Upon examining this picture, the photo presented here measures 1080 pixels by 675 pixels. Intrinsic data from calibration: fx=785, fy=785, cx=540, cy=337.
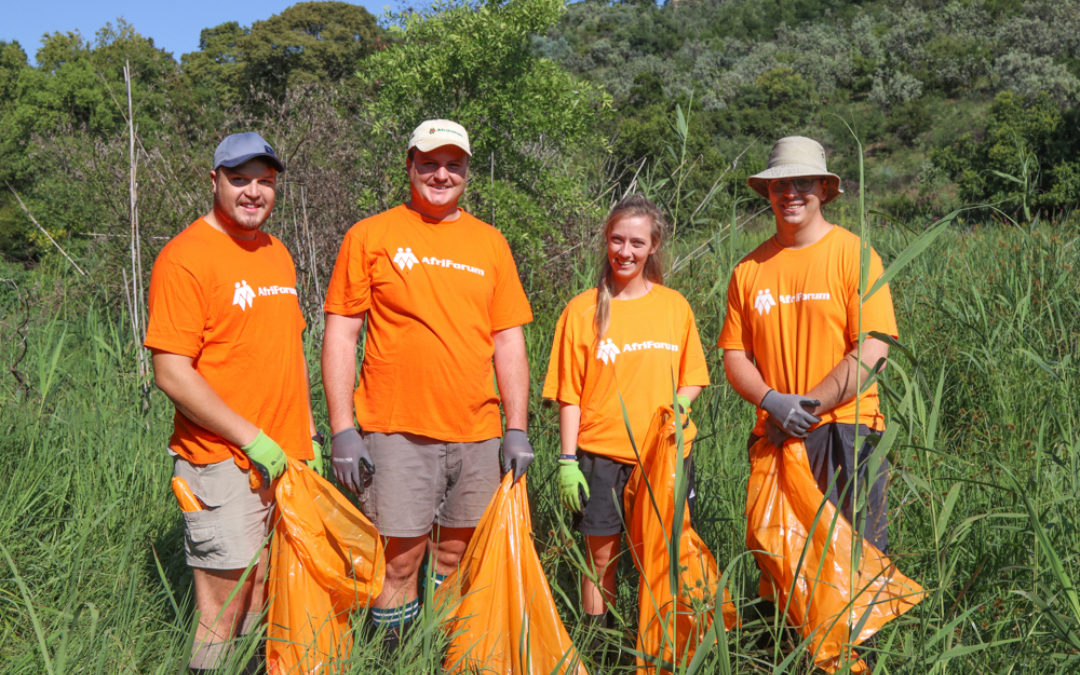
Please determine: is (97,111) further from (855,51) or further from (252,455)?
(855,51)

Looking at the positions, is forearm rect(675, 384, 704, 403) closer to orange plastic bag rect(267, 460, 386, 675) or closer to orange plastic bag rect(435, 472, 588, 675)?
orange plastic bag rect(435, 472, 588, 675)

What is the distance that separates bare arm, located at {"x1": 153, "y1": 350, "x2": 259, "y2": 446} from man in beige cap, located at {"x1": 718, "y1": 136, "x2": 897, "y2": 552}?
4.98 feet

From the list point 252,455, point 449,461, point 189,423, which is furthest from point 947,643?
point 189,423

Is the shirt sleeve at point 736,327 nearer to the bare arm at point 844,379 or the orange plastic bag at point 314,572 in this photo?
the bare arm at point 844,379

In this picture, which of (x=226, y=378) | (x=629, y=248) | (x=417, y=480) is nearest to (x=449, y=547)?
(x=417, y=480)

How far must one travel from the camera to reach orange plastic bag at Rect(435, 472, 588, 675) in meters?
2.29

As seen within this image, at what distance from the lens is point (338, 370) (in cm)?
246

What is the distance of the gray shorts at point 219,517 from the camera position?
2.22 m

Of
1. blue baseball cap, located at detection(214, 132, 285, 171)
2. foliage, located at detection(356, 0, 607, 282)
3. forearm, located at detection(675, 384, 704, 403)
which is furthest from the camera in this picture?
foliage, located at detection(356, 0, 607, 282)

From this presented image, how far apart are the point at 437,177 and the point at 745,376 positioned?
1165 mm

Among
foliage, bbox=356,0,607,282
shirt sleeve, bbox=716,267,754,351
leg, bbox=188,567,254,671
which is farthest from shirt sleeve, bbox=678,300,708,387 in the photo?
foliage, bbox=356,0,607,282

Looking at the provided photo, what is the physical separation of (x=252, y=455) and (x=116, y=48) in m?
25.5

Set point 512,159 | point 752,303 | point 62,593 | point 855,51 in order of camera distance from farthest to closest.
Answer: point 855,51
point 512,159
point 62,593
point 752,303

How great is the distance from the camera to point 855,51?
37.9 m
